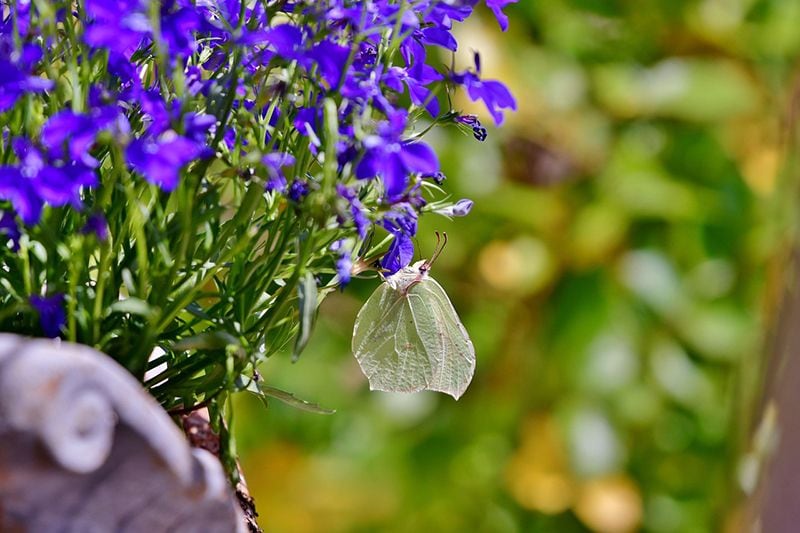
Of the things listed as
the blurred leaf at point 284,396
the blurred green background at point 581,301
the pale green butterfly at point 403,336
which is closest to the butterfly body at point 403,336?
the pale green butterfly at point 403,336

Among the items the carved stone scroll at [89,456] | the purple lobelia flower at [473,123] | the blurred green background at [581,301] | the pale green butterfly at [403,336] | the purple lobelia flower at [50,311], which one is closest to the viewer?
the carved stone scroll at [89,456]

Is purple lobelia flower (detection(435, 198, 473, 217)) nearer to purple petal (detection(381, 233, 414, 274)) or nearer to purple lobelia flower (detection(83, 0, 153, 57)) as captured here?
purple petal (detection(381, 233, 414, 274))

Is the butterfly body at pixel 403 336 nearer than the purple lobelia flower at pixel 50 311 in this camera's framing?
No

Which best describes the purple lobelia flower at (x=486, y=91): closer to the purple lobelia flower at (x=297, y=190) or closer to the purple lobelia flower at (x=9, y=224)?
the purple lobelia flower at (x=297, y=190)

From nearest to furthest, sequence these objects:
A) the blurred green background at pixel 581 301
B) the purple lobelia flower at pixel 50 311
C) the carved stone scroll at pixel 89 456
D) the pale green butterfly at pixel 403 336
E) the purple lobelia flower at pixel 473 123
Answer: the carved stone scroll at pixel 89 456 < the purple lobelia flower at pixel 50 311 < the purple lobelia flower at pixel 473 123 < the pale green butterfly at pixel 403 336 < the blurred green background at pixel 581 301

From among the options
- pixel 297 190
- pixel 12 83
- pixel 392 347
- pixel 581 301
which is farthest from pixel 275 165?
pixel 581 301

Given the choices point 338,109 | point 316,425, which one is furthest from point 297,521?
point 338,109

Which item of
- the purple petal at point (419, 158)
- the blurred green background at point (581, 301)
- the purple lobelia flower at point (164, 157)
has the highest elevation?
the purple lobelia flower at point (164, 157)
